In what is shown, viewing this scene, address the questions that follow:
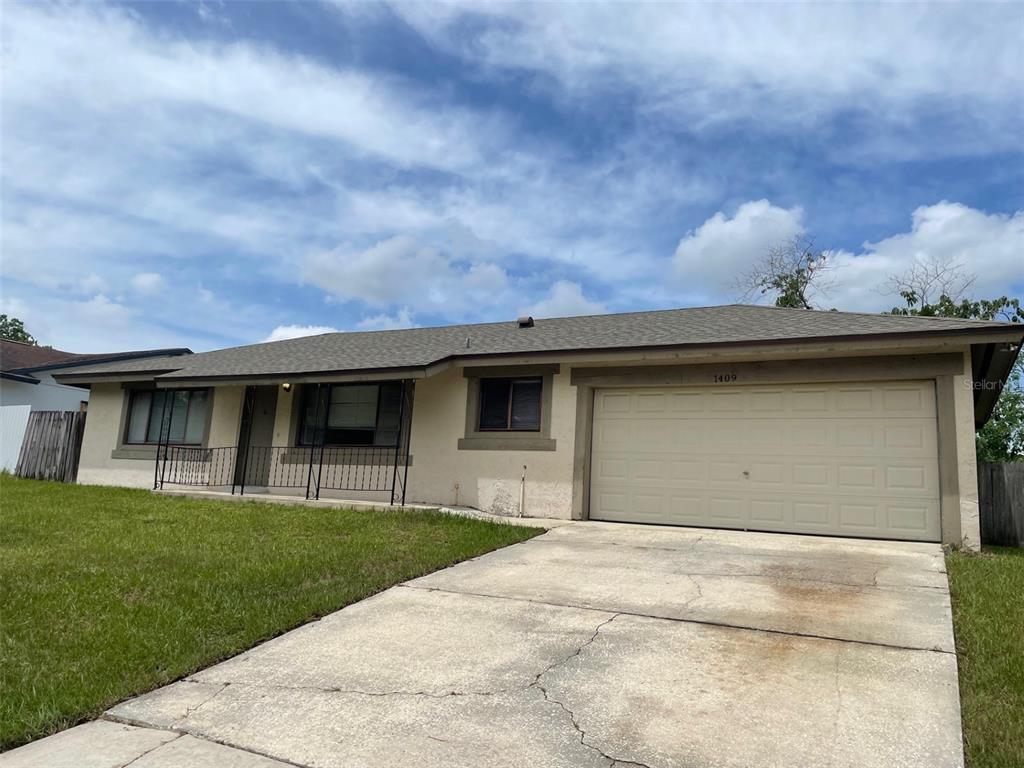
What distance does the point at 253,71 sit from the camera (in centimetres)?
1000

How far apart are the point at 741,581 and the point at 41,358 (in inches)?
1240

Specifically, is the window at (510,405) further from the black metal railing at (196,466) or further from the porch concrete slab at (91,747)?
the porch concrete slab at (91,747)

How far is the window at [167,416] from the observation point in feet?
48.9

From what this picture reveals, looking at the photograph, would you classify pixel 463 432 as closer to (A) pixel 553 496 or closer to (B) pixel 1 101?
(A) pixel 553 496

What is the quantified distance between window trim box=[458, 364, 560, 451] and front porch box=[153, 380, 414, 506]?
4.17 ft

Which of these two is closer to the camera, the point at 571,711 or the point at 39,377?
the point at 571,711

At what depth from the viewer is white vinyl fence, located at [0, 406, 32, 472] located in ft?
57.3

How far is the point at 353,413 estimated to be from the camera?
13227mm

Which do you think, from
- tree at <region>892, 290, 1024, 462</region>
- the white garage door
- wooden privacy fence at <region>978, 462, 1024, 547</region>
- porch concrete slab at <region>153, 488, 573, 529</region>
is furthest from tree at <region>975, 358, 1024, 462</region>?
porch concrete slab at <region>153, 488, 573, 529</region>

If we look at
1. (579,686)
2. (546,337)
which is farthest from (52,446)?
(579,686)

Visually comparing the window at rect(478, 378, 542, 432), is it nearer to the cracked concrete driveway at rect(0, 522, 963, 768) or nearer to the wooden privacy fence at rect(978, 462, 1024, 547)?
the cracked concrete driveway at rect(0, 522, 963, 768)

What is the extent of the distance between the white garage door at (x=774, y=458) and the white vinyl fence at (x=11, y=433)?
15.9 m

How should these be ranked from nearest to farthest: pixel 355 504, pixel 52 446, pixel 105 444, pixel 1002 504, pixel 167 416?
pixel 1002 504 < pixel 355 504 < pixel 167 416 < pixel 105 444 < pixel 52 446

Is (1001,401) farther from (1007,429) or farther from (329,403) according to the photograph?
(329,403)
